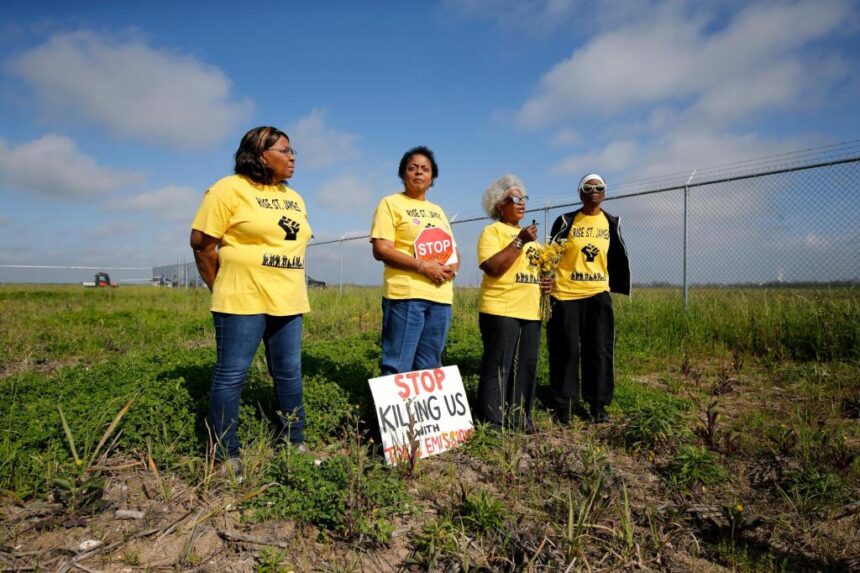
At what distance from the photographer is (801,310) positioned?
18.6 ft

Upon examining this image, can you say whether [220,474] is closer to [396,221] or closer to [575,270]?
[396,221]

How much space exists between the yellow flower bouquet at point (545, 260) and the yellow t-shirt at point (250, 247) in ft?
5.50

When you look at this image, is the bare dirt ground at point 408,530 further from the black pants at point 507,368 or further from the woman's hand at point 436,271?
the woman's hand at point 436,271

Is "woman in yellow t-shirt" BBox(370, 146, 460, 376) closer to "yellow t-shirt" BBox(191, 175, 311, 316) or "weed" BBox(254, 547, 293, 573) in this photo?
"yellow t-shirt" BBox(191, 175, 311, 316)

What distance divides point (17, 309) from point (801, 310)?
1505 cm

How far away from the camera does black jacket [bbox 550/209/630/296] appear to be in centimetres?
393

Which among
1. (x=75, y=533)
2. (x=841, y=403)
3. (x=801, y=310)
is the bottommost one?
(x=75, y=533)

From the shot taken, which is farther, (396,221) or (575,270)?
(575,270)

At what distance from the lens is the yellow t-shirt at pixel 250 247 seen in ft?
8.42

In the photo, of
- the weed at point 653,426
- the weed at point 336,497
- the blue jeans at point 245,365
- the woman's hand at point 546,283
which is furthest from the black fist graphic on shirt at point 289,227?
the weed at point 653,426

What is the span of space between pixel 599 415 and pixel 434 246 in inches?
74.7

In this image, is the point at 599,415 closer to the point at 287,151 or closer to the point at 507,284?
the point at 507,284

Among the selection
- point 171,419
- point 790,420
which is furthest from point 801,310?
point 171,419

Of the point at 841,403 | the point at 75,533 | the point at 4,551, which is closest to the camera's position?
the point at 4,551
